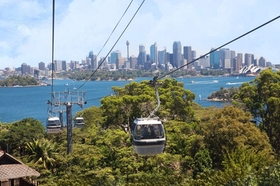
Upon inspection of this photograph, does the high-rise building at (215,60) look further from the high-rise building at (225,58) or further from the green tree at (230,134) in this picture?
the green tree at (230,134)

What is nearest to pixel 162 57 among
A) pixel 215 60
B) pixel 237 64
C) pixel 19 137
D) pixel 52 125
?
pixel 215 60

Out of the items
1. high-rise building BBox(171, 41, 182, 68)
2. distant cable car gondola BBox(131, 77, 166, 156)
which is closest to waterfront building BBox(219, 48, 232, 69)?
high-rise building BBox(171, 41, 182, 68)

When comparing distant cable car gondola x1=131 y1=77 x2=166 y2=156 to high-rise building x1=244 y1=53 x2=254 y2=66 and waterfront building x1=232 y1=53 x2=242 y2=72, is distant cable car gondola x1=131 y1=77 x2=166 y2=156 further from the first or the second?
high-rise building x1=244 y1=53 x2=254 y2=66

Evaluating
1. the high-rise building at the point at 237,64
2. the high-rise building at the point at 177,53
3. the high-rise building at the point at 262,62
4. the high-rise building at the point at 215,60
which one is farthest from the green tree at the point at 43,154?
the high-rise building at the point at 215,60

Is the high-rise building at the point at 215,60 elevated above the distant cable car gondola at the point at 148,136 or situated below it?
above

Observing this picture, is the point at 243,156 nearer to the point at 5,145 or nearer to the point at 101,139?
the point at 101,139
